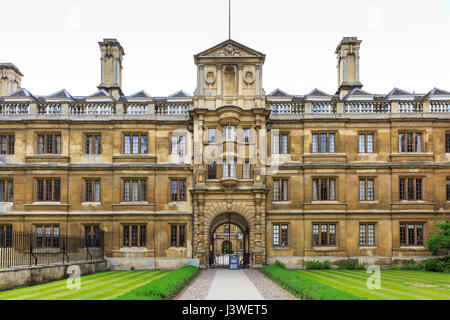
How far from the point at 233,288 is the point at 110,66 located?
23690 millimetres

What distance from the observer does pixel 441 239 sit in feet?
102

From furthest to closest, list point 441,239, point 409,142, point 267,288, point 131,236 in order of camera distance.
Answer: point 409,142, point 131,236, point 441,239, point 267,288

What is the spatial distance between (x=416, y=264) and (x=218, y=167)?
15430 millimetres

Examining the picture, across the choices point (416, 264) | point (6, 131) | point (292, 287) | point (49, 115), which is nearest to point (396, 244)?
point (416, 264)

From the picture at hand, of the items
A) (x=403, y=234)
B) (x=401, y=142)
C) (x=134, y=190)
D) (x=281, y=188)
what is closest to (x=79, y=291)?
(x=134, y=190)

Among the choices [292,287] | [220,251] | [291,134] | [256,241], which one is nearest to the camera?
[292,287]

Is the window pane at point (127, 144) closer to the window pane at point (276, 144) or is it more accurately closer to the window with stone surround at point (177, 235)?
the window with stone surround at point (177, 235)

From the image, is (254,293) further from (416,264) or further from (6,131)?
(6,131)

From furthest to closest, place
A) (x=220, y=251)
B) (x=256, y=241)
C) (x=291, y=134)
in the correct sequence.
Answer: (x=220, y=251)
(x=291, y=134)
(x=256, y=241)

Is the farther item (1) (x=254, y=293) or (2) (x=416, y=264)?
(2) (x=416, y=264)

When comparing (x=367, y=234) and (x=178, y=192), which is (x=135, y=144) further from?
(x=367, y=234)

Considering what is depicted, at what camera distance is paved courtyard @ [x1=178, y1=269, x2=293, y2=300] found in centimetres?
1858

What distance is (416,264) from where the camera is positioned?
32.7 metres

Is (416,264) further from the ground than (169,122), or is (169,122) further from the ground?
(169,122)
